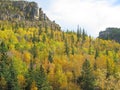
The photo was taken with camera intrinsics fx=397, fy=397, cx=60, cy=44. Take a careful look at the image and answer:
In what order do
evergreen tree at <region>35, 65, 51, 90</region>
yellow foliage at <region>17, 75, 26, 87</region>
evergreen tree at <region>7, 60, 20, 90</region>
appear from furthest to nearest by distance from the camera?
yellow foliage at <region>17, 75, 26, 87</region>, evergreen tree at <region>35, 65, 51, 90</region>, evergreen tree at <region>7, 60, 20, 90</region>

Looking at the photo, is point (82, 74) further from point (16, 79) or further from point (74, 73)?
point (16, 79)

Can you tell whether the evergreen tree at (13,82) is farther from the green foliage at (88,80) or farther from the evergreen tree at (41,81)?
the green foliage at (88,80)

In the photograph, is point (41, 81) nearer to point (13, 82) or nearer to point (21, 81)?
point (21, 81)

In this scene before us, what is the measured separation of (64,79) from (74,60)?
37.8 metres

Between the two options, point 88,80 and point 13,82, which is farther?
point 88,80

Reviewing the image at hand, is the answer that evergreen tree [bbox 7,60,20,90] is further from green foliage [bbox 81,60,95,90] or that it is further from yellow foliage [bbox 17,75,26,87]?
green foliage [bbox 81,60,95,90]

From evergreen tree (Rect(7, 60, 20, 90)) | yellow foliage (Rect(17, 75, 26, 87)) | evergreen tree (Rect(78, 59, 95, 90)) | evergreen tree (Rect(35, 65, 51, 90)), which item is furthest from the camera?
evergreen tree (Rect(78, 59, 95, 90))

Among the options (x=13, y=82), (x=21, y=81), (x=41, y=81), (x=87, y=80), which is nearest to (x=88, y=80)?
(x=87, y=80)

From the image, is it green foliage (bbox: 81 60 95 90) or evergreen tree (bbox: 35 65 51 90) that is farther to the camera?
green foliage (bbox: 81 60 95 90)

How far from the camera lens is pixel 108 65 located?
573 feet

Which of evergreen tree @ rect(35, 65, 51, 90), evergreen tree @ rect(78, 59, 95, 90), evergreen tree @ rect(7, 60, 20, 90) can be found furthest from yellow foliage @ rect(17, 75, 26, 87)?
evergreen tree @ rect(78, 59, 95, 90)

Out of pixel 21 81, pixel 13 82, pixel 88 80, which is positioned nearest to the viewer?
pixel 13 82

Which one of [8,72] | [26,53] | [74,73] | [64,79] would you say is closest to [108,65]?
[74,73]

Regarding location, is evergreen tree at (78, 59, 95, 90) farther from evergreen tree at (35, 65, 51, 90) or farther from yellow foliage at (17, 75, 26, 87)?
yellow foliage at (17, 75, 26, 87)
